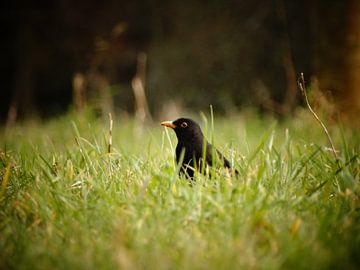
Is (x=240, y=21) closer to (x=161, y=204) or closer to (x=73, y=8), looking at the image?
(x=73, y=8)

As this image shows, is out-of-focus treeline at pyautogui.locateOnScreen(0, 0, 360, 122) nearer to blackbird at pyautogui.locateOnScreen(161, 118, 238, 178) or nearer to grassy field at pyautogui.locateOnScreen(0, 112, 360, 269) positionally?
blackbird at pyautogui.locateOnScreen(161, 118, 238, 178)

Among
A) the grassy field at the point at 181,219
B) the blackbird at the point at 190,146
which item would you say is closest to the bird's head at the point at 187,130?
the blackbird at the point at 190,146

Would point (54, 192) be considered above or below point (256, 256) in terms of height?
above

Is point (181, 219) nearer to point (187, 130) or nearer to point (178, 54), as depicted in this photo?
point (187, 130)

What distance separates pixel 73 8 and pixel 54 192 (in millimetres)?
8546

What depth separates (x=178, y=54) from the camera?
7.73 meters

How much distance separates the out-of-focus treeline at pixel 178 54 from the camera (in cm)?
468

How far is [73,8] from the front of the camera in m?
9.40

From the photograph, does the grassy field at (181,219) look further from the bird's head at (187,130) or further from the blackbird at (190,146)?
the bird's head at (187,130)

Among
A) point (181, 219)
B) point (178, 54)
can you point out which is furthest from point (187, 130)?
point (178, 54)

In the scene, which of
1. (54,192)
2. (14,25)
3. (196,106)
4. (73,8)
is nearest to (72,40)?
(73,8)

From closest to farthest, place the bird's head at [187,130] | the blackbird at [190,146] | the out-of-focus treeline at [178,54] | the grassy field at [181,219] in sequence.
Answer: the grassy field at [181,219], the blackbird at [190,146], the bird's head at [187,130], the out-of-focus treeline at [178,54]

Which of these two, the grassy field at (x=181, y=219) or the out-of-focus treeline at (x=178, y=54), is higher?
the out-of-focus treeline at (x=178, y=54)

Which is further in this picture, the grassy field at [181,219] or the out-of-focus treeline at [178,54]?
the out-of-focus treeline at [178,54]
